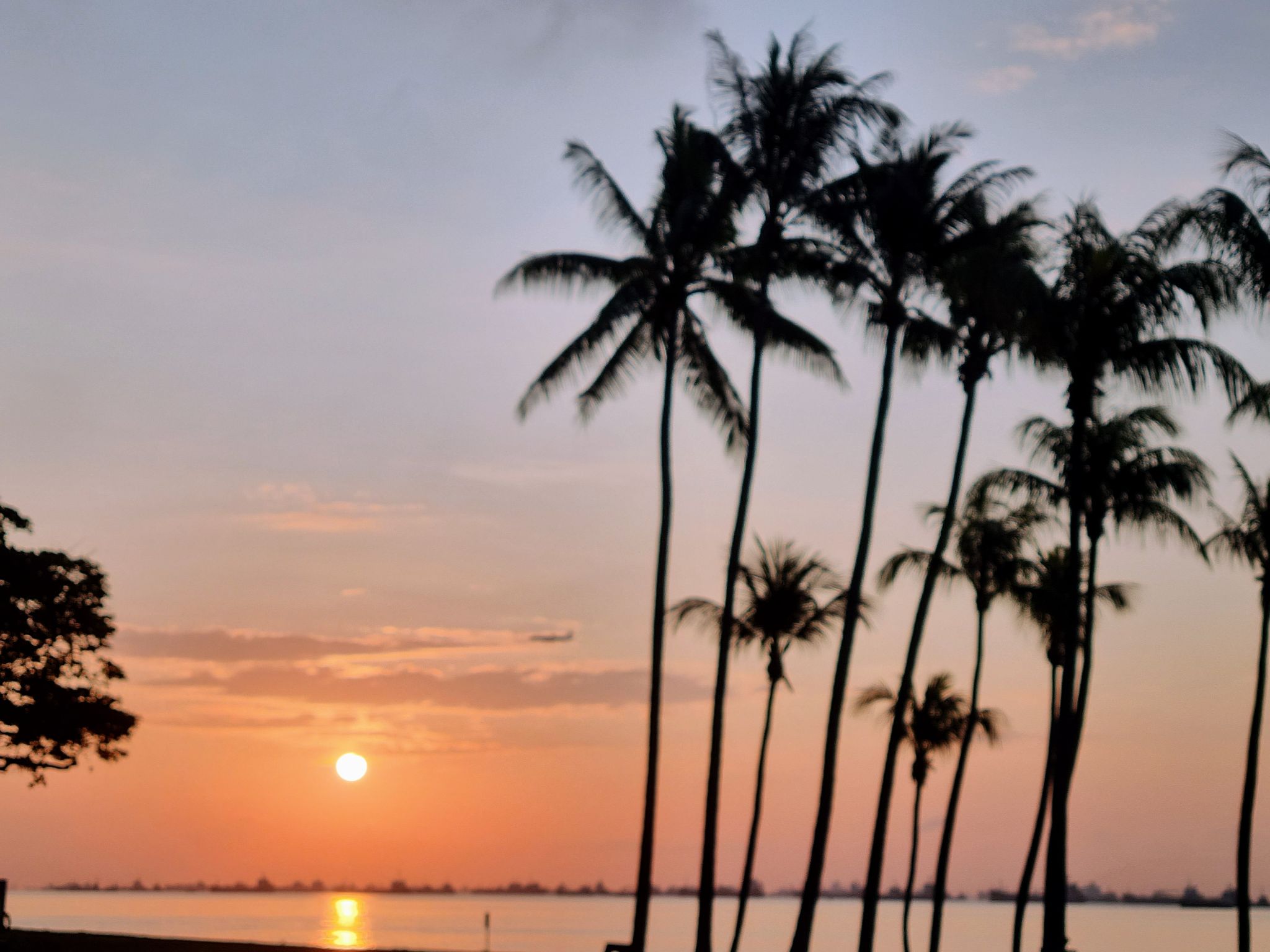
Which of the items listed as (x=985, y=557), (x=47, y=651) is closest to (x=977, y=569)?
(x=985, y=557)

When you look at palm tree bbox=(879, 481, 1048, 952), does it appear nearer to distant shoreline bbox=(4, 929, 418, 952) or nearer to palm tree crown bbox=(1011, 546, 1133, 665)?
palm tree crown bbox=(1011, 546, 1133, 665)

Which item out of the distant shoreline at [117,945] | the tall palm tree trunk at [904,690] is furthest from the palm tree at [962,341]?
the distant shoreline at [117,945]

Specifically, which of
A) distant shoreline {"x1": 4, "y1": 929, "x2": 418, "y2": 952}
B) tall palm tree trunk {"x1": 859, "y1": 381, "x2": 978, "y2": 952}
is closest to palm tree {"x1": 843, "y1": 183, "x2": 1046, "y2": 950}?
tall palm tree trunk {"x1": 859, "y1": 381, "x2": 978, "y2": 952}

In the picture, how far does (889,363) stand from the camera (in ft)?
101

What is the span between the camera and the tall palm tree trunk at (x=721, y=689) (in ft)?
95.8

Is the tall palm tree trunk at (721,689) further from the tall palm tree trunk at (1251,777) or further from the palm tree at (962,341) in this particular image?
the tall palm tree trunk at (1251,777)

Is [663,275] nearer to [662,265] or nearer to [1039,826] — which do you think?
[662,265]

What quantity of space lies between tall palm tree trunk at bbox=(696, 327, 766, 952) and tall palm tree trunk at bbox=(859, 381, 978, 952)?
3.08 meters

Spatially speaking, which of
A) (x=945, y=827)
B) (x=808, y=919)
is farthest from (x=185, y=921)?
(x=808, y=919)

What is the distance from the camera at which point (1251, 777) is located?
32000mm

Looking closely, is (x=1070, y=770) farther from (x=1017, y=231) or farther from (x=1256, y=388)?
(x=1017, y=231)

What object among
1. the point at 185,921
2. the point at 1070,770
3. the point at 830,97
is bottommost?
the point at 185,921

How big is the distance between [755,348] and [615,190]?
4.58 metres

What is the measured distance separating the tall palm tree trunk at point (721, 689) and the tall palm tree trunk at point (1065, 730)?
6435 mm
